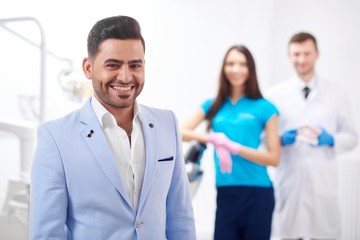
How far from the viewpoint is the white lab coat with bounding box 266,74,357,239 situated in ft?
8.02

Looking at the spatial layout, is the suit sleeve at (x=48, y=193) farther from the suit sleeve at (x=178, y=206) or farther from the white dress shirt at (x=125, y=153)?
Result: the suit sleeve at (x=178, y=206)

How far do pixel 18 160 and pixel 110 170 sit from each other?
705mm

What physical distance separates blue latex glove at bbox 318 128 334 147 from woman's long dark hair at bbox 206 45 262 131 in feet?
1.45

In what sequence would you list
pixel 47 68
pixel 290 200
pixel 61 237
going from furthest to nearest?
1. pixel 290 200
2. pixel 47 68
3. pixel 61 237

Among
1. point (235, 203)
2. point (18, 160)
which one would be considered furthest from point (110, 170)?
point (235, 203)

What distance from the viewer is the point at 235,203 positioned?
82.1 inches

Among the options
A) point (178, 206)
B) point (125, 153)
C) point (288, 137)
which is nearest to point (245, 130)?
point (288, 137)

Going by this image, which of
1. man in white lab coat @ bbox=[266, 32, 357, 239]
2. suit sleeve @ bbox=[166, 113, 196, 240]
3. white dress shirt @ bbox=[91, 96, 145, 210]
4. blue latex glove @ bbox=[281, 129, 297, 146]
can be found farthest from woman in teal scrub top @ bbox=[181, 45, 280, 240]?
white dress shirt @ bbox=[91, 96, 145, 210]

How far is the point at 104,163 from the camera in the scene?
110 cm

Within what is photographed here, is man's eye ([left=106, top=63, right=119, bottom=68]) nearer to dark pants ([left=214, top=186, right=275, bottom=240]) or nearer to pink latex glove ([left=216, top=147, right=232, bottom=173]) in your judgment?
pink latex glove ([left=216, top=147, right=232, bottom=173])

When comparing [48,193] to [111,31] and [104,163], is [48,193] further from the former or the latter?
[111,31]

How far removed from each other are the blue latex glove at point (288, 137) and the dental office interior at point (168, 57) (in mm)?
515

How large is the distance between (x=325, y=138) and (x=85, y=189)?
1617 mm

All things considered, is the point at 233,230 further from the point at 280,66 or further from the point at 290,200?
the point at 280,66
